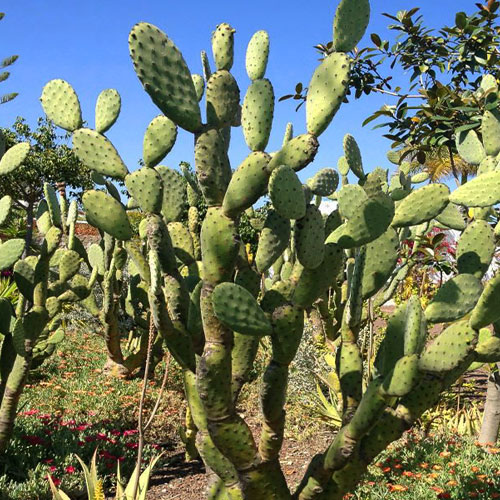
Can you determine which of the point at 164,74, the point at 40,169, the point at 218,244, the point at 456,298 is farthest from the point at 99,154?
the point at 40,169

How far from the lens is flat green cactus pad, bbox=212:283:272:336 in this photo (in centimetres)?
199

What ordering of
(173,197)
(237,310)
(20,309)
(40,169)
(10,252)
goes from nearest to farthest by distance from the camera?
(237,310), (173,197), (10,252), (20,309), (40,169)

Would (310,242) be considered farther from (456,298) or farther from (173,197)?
(173,197)

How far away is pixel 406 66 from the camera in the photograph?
17.0 feet

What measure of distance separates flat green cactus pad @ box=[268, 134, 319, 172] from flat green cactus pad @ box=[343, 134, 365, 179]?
2.78 ft

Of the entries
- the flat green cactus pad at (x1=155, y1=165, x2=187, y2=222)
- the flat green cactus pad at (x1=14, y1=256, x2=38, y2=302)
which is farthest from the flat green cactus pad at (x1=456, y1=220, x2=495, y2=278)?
the flat green cactus pad at (x1=14, y1=256, x2=38, y2=302)

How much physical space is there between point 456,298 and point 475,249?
0.93ft

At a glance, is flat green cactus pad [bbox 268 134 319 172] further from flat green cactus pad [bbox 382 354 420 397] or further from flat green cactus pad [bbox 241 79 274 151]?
flat green cactus pad [bbox 382 354 420 397]

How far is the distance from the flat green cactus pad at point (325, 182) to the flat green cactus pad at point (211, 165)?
2.57 feet

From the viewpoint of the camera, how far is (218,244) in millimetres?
2125

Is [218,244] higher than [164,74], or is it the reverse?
[164,74]

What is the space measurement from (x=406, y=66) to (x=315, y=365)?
9.79ft

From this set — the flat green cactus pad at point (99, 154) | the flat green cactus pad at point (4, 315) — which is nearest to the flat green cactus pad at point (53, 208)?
the flat green cactus pad at point (4, 315)

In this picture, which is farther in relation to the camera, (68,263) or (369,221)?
(68,263)
